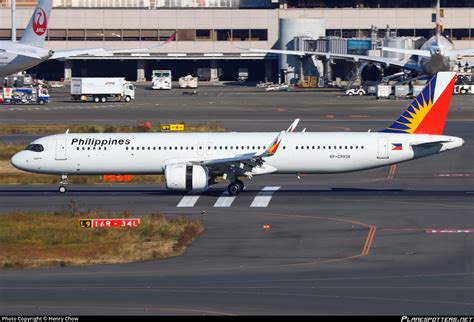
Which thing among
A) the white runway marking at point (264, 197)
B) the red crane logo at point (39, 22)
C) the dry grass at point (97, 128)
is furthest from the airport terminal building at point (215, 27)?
the white runway marking at point (264, 197)

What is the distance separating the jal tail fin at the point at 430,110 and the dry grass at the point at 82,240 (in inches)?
596

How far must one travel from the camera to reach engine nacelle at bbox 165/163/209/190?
2217 inches

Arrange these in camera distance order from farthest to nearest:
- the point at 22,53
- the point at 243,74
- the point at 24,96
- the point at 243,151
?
1. the point at 243,74
2. the point at 24,96
3. the point at 22,53
4. the point at 243,151

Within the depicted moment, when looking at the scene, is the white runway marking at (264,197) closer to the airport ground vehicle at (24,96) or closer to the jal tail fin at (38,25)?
the jal tail fin at (38,25)

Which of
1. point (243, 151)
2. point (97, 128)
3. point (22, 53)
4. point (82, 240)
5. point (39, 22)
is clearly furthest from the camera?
point (39, 22)

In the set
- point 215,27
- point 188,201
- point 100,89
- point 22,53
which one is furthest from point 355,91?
point 188,201

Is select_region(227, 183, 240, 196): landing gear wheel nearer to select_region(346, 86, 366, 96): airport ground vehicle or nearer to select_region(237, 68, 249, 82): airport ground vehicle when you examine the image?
select_region(346, 86, 366, 96): airport ground vehicle

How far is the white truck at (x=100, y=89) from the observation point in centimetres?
13462

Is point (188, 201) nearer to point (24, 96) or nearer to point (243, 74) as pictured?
point (24, 96)

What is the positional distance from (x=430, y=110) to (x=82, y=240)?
22.5 metres

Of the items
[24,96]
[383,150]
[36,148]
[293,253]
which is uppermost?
[383,150]

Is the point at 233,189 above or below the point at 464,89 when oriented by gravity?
above

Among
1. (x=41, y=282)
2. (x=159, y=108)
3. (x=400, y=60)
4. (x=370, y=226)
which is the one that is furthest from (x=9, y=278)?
(x=400, y=60)

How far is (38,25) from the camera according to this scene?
12644 centimetres
